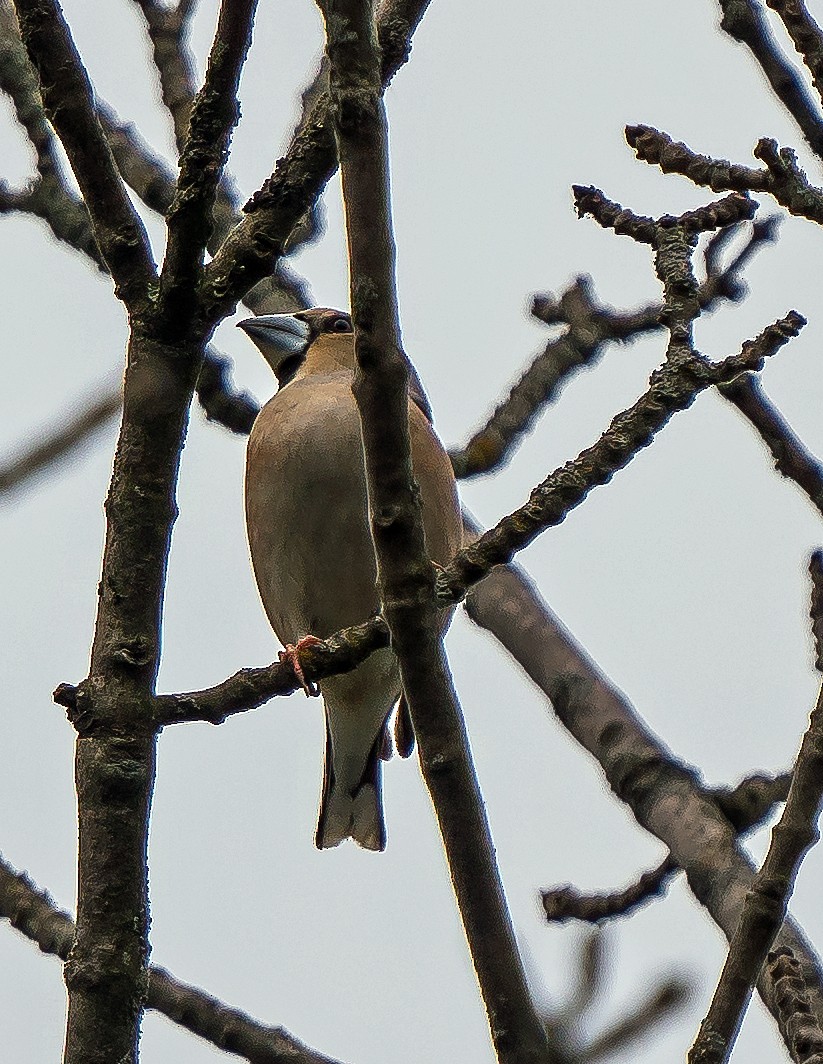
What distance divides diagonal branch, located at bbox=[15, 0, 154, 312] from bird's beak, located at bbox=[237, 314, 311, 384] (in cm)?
332

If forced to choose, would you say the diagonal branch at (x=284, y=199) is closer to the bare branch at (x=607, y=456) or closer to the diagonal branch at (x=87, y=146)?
the diagonal branch at (x=87, y=146)

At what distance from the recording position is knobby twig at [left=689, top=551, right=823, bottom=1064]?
214 cm

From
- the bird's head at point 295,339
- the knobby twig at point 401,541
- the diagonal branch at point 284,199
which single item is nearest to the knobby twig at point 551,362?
the bird's head at point 295,339

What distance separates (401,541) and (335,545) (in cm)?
265

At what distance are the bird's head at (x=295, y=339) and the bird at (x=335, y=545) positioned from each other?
0.78 ft

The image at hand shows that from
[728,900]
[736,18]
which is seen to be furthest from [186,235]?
[728,900]

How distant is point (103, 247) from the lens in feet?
8.53

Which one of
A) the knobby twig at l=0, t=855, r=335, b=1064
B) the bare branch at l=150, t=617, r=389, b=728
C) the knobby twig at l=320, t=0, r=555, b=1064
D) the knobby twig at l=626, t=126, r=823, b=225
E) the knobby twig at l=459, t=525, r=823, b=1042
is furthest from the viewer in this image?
the knobby twig at l=459, t=525, r=823, b=1042

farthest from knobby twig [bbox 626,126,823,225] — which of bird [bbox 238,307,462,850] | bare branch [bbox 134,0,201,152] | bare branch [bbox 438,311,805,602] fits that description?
bare branch [bbox 134,0,201,152]

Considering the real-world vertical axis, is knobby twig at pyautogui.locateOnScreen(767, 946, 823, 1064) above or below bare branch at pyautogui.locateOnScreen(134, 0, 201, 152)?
below

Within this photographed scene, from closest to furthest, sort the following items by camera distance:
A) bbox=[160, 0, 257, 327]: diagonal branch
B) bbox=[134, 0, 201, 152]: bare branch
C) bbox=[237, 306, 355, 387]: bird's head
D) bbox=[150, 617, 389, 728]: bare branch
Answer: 1. bbox=[160, 0, 257, 327]: diagonal branch
2. bbox=[150, 617, 389, 728]: bare branch
3. bbox=[134, 0, 201, 152]: bare branch
4. bbox=[237, 306, 355, 387]: bird's head

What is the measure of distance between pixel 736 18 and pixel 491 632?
6.85ft

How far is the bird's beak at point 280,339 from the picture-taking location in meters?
5.95

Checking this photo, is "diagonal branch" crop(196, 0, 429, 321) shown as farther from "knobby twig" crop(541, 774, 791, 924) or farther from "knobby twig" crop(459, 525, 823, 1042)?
"knobby twig" crop(541, 774, 791, 924)
